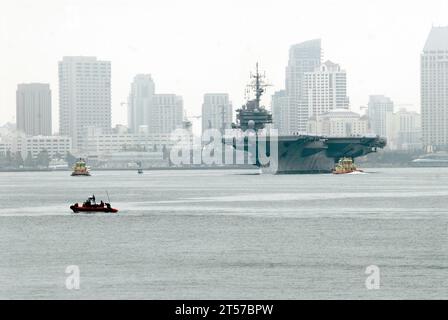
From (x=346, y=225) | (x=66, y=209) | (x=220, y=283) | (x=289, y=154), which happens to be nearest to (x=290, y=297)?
(x=220, y=283)

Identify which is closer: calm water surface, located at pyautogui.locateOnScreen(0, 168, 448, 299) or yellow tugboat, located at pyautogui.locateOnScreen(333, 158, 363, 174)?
calm water surface, located at pyautogui.locateOnScreen(0, 168, 448, 299)

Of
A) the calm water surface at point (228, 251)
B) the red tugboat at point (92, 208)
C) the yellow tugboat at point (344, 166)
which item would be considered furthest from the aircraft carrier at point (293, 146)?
the red tugboat at point (92, 208)

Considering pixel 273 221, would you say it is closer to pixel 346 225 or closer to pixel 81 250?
pixel 346 225

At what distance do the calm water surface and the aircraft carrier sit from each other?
270ft

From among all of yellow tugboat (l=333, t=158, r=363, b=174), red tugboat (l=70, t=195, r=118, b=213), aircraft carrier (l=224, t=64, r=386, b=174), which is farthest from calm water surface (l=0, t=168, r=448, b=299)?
yellow tugboat (l=333, t=158, r=363, b=174)

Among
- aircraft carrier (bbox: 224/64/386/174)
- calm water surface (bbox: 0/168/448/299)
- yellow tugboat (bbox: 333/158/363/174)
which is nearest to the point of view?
calm water surface (bbox: 0/168/448/299)

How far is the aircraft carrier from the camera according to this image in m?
162

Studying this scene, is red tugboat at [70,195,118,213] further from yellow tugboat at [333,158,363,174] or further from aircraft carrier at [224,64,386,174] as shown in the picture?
yellow tugboat at [333,158,363,174]

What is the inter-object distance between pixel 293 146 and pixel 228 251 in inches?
4654

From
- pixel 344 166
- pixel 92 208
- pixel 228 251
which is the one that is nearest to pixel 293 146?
pixel 344 166

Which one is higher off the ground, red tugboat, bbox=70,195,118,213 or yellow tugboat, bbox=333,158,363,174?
yellow tugboat, bbox=333,158,363,174

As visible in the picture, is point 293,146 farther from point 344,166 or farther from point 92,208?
point 92,208

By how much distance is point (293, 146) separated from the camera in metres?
163
